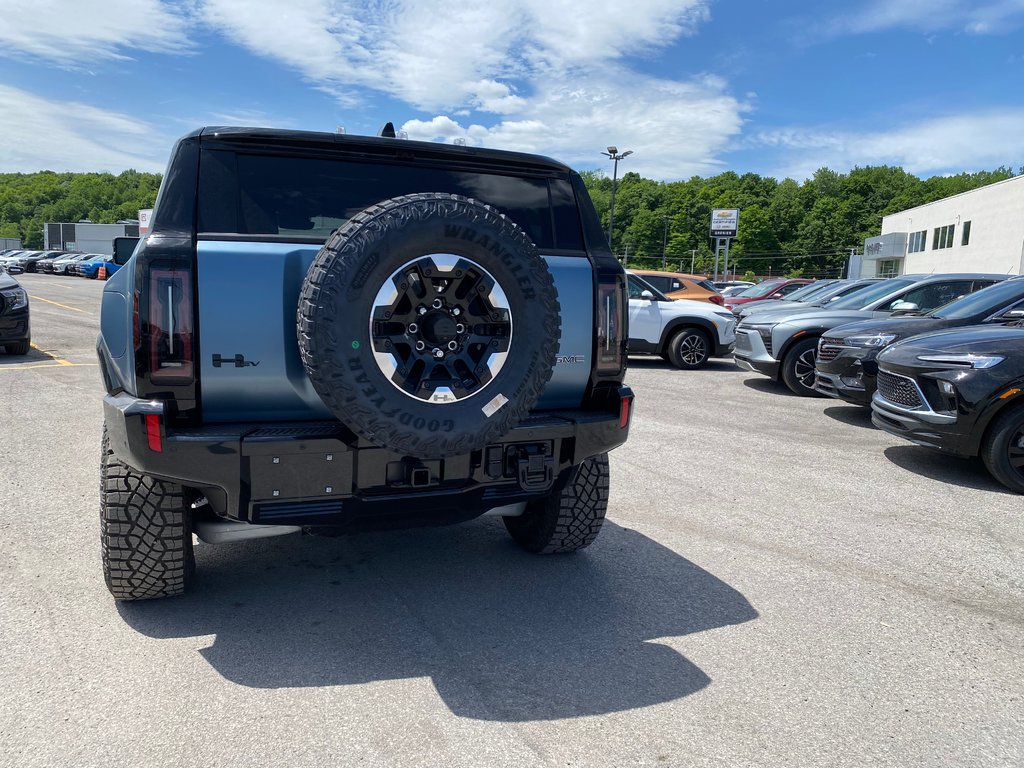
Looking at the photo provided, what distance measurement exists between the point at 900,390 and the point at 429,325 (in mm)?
4779

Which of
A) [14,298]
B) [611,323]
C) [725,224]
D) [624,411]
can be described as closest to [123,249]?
[611,323]

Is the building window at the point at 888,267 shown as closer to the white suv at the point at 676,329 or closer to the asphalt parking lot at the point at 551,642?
the white suv at the point at 676,329

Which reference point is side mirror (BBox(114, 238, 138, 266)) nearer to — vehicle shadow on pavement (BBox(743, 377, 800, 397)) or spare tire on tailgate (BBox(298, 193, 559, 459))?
spare tire on tailgate (BBox(298, 193, 559, 459))

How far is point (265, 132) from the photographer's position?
3086mm

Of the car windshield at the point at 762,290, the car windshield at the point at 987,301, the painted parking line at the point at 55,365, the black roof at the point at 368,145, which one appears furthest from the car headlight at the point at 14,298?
the car windshield at the point at 762,290

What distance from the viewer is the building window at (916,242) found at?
56500 millimetres

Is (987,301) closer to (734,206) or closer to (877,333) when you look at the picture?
(877,333)

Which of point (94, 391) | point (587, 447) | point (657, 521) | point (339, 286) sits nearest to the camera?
point (339, 286)

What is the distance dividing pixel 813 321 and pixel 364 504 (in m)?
8.37

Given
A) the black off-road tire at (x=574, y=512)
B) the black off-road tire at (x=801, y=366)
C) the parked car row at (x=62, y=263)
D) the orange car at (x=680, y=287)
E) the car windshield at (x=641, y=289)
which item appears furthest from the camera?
the parked car row at (x=62, y=263)

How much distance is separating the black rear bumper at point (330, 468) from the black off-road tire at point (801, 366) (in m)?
7.45

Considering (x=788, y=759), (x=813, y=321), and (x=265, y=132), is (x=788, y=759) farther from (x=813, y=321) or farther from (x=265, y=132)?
(x=813, y=321)

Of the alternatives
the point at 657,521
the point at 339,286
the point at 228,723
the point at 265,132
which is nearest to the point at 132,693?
the point at 228,723

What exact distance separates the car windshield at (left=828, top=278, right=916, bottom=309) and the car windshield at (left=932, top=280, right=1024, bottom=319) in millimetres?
2309
